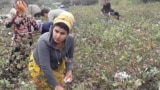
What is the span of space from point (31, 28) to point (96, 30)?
417 cm

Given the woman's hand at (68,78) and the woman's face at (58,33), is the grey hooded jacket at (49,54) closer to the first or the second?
the woman's face at (58,33)

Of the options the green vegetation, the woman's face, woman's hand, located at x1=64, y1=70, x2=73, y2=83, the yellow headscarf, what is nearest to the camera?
the woman's face

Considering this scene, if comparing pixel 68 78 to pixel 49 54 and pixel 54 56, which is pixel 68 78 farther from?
pixel 49 54

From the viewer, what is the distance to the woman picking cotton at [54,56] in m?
3.81

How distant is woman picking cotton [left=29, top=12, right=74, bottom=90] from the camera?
3.81m

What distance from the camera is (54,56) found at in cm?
407

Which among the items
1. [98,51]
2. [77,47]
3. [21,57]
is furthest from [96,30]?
[21,57]

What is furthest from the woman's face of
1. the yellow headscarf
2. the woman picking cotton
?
the yellow headscarf

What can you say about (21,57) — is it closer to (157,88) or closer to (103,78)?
(103,78)

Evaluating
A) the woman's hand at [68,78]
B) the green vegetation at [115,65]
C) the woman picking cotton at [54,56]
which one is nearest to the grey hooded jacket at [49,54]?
the woman picking cotton at [54,56]

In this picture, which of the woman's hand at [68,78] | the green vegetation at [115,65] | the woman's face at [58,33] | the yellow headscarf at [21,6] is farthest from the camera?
the yellow headscarf at [21,6]

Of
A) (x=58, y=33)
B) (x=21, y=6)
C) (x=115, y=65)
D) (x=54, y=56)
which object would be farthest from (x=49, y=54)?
(x=21, y=6)

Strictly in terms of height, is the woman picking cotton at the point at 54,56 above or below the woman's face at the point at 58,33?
below

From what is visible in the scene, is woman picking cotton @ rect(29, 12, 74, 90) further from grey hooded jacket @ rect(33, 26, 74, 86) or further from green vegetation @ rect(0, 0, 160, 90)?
green vegetation @ rect(0, 0, 160, 90)
